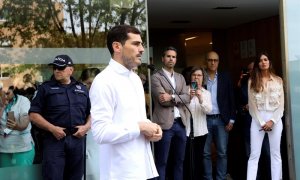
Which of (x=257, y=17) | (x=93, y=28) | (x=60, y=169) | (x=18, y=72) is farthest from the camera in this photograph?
(x=257, y=17)

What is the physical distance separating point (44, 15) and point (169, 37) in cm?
686

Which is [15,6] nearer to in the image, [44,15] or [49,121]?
[44,15]

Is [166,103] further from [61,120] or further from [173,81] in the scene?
[61,120]

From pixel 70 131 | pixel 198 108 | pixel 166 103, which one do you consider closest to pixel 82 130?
pixel 70 131

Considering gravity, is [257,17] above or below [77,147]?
above

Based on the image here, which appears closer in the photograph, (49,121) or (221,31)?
(49,121)

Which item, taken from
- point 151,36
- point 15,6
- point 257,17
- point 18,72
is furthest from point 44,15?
point 151,36

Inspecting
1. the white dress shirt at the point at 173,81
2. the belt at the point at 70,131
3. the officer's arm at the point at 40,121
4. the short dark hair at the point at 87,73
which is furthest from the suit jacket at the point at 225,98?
the officer's arm at the point at 40,121

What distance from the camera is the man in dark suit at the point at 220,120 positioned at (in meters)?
6.62

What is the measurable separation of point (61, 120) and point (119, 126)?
2384 millimetres

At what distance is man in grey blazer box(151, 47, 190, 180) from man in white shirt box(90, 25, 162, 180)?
2.79 meters

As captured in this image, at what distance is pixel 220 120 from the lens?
6633 millimetres

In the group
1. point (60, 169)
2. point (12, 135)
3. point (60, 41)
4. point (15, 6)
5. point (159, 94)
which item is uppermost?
point (15, 6)

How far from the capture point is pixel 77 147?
527 centimetres
